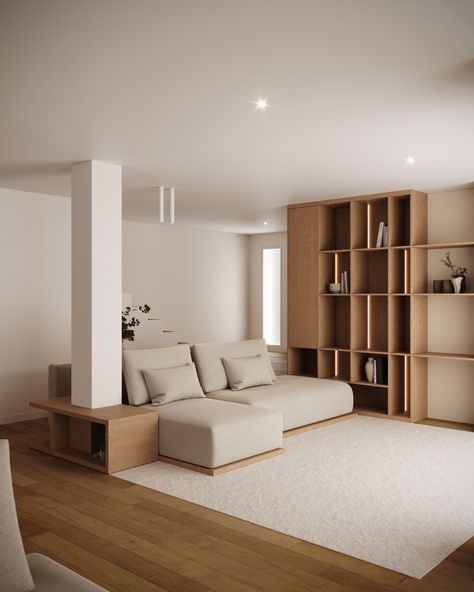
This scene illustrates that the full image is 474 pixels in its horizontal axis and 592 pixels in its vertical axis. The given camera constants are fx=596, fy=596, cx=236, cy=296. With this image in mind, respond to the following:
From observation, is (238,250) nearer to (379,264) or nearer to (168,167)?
(379,264)

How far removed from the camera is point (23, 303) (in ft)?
21.4

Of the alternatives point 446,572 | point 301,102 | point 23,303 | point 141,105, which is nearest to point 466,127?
point 301,102

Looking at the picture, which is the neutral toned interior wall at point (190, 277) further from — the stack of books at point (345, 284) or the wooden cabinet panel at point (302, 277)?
the stack of books at point (345, 284)

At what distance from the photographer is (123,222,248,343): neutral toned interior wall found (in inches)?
361

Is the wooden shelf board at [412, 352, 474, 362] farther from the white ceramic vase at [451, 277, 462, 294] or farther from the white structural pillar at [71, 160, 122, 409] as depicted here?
the white structural pillar at [71, 160, 122, 409]

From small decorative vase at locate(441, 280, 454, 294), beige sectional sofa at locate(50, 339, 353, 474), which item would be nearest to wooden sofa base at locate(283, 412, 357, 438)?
beige sectional sofa at locate(50, 339, 353, 474)

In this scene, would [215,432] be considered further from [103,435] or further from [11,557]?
[11,557]

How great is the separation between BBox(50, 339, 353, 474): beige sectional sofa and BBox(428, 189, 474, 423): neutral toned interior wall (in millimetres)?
1036

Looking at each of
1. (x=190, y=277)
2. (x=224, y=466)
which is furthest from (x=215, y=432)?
(x=190, y=277)

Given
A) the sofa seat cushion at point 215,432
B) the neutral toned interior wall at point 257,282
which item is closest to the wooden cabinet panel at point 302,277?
the sofa seat cushion at point 215,432

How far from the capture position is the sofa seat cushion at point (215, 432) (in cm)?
461

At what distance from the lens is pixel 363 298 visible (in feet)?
23.6

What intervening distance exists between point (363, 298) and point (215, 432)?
10.8ft

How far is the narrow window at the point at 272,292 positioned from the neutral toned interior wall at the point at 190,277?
0.37 meters
